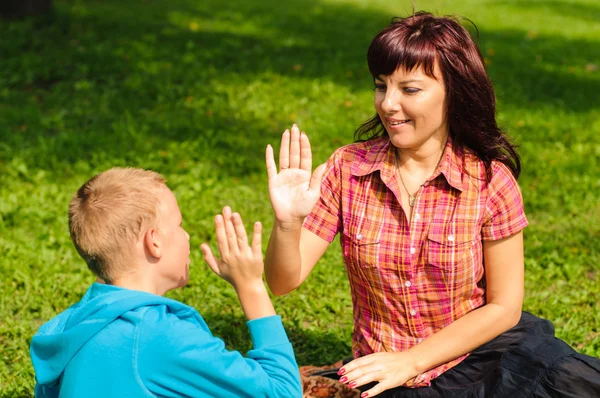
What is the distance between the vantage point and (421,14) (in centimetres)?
323

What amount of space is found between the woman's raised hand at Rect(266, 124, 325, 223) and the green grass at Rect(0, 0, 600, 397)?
1.89m

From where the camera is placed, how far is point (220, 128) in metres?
7.86

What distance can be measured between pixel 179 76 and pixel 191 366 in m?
7.27

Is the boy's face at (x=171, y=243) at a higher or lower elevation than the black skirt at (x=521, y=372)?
higher

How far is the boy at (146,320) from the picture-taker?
7.48ft

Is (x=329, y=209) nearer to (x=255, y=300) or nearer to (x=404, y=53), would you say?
(x=404, y=53)

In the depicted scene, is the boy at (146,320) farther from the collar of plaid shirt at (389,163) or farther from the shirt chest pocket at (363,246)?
the collar of plaid shirt at (389,163)

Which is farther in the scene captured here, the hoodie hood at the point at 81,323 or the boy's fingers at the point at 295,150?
the boy's fingers at the point at 295,150

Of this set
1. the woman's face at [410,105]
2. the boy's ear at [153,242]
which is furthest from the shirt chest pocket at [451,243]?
the boy's ear at [153,242]

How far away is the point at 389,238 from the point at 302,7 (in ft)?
41.3

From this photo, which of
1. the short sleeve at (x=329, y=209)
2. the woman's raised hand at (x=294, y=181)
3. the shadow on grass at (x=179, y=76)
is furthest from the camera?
the shadow on grass at (x=179, y=76)

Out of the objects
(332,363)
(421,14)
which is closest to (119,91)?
(332,363)

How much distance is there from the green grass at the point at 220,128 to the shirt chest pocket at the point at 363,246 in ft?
4.36

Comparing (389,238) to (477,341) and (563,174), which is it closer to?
(477,341)
